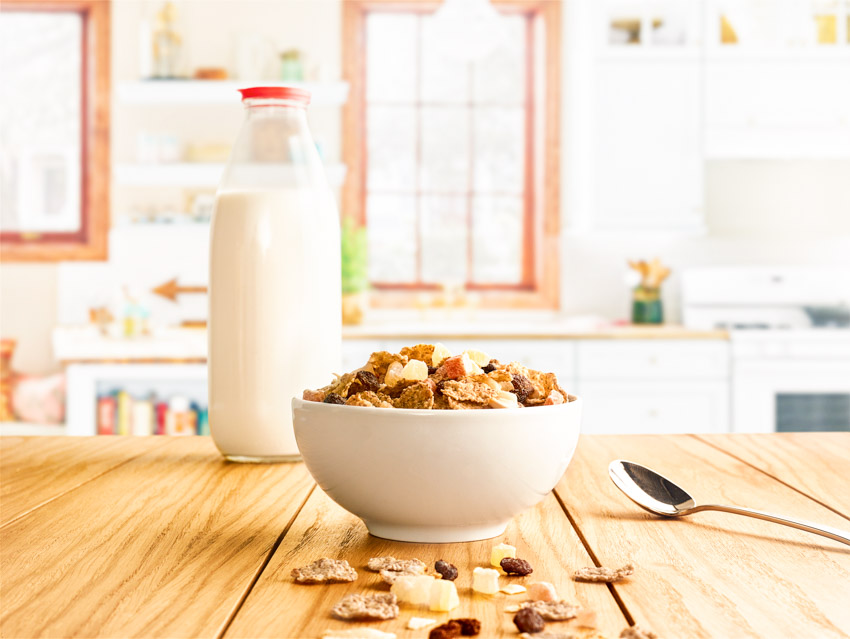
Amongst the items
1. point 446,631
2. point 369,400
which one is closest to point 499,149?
point 369,400

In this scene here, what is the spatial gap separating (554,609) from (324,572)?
15 centimetres

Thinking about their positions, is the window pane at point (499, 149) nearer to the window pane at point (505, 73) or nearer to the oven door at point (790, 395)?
the window pane at point (505, 73)

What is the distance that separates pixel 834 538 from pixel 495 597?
258mm

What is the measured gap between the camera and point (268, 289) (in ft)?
3.00

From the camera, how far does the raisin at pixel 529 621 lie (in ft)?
1.48

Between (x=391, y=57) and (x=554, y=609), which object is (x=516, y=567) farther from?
(x=391, y=57)

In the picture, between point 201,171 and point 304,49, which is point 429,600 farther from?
point 304,49

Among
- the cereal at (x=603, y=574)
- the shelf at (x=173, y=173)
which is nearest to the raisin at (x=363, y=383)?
the cereal at (x=603, y=574)

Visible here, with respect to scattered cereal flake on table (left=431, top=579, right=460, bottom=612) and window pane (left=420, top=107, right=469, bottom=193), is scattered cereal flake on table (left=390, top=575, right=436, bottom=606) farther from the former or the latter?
window pane (left=420, top=107, right=469, bottom=193)

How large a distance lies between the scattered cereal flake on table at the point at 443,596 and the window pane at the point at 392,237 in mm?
3415

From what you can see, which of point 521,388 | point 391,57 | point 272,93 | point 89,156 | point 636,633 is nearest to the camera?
point 636,633

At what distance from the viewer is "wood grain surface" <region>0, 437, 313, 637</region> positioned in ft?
1.57

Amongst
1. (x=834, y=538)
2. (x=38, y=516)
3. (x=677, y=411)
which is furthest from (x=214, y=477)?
(x=677, y=411)

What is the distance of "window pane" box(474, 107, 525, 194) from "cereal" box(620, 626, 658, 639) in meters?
3.53
